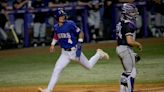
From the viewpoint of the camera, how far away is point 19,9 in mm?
16656

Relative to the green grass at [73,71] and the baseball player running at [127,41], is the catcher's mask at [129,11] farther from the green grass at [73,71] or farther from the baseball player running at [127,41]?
the green grass at [73,71]

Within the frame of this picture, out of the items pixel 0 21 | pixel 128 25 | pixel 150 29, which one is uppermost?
pixel 128 25

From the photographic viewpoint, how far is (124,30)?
27.0ft

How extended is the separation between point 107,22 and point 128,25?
32.0 feet

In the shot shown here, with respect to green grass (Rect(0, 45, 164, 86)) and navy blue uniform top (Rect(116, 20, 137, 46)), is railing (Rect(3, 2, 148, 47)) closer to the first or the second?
green grass (Rect(0, 45, 164, 86))

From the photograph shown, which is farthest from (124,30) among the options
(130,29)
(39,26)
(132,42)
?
(39,26)

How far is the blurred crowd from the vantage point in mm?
16531

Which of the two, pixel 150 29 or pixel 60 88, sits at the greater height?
pixel 60 88

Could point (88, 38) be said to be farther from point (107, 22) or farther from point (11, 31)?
point (11, 31)

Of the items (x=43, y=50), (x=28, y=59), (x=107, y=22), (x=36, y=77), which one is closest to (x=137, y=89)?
(x=36, y=77)

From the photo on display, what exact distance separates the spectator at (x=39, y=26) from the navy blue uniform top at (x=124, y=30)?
28.4 ft

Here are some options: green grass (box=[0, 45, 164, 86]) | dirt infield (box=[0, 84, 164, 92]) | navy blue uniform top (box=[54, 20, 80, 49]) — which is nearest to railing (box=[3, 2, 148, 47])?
green grass (box=[0, 45, 164, 86])

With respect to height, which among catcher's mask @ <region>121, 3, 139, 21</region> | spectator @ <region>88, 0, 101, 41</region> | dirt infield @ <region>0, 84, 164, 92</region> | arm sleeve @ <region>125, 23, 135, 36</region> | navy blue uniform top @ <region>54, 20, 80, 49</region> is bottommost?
spectator @ <region>88, 0, 101, 41</region>

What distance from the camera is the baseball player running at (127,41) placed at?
8.17 m
